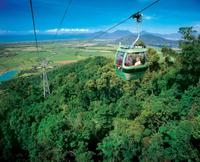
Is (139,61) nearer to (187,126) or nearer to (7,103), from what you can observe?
(187,126)

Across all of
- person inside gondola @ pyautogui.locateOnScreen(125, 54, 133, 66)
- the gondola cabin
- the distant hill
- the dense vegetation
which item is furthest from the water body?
person inside gondola @ pyautogui.locateOnScreen(125, 54, 133, 66)

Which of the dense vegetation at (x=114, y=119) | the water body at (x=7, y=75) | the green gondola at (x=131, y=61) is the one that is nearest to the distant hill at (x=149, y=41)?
the green gondola at (x=131, y=61)

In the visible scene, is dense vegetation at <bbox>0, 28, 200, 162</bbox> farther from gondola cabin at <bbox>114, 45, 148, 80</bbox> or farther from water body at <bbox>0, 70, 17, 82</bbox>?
water body at <bbox>0, 70, 17, 82</bbox>

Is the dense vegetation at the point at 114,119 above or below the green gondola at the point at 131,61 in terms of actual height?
below

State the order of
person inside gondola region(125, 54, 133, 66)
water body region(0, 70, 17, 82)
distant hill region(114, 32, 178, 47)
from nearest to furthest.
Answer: person inside gondola region(125, 54, 133, 66) → distant hill region(114, 32, 178, 47) → water body region(0, 70, 17, 82)

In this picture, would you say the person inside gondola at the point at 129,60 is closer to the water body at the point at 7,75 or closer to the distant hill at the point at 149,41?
the distant hill at the point at 149,41

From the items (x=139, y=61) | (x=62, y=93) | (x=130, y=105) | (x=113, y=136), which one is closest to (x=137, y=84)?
(x=130, y=105)

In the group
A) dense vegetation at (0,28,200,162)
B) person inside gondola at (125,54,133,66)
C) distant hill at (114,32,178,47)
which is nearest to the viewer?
person inside gondola at (125,54,133,66)
